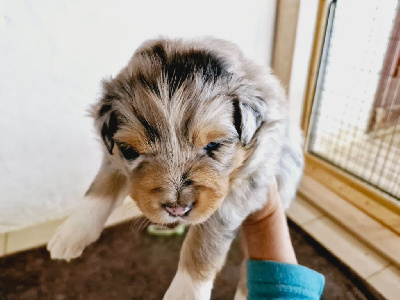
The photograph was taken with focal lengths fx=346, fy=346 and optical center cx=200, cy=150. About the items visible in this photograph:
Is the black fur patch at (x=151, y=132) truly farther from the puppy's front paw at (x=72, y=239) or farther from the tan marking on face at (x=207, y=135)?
the puppy's front paw at (x=72, y=239)

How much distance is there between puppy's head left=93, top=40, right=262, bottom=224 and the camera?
1040 millimetres

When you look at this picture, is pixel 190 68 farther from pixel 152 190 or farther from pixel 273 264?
pixel 273 264

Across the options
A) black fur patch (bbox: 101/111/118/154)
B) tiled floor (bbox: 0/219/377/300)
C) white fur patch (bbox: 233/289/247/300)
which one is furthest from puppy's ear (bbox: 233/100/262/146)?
tiled floor (bbox: 0/219/377/300)

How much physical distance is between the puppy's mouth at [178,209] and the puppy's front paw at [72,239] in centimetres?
49

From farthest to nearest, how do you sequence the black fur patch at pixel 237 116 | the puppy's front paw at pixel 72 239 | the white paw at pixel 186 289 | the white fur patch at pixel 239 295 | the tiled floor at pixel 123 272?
the tiled floor at pixel 123 272, the white fur patch at pixel 239 295, the puppy's front paw at pixel 72 239, the white paw at pixel 186 289, the black fur patch at pixel 237 116

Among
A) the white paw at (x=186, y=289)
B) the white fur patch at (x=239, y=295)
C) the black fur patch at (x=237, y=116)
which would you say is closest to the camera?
the black fur patch at (x=237, y=116)

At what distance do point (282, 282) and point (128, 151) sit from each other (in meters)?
0.65

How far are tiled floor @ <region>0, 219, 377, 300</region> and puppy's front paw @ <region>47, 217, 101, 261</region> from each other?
52cm

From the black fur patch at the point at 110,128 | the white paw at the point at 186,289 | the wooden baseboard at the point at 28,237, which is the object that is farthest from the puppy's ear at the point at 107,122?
the wooden baseboard at the point at 28,237

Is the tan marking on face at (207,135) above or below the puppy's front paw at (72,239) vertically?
above

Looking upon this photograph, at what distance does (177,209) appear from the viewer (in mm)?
1024

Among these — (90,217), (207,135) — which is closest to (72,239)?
(90,217)

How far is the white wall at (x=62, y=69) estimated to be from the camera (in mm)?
1691

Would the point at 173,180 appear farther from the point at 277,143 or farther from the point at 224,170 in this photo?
the point at 277,143
